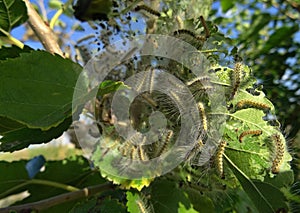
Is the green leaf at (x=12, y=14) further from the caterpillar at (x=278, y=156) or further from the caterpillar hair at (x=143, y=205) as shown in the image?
the caterpillar at (x=278, y=156)

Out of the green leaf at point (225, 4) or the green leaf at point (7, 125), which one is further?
the green leaf at point (225, 4)

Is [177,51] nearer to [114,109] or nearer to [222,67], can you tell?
[222,67]

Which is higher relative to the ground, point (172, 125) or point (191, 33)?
point (191, 33)

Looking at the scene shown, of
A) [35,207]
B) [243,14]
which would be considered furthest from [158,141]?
[243,14]

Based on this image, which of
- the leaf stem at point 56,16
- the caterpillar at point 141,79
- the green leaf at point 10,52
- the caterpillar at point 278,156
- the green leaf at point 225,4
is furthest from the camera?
the green leaf at point 225,4

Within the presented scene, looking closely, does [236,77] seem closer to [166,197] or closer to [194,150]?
[194,150]

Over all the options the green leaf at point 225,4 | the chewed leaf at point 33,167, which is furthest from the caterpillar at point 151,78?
the green leaf at point 225,4

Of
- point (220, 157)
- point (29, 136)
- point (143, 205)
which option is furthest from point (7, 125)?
point (220, 157)
